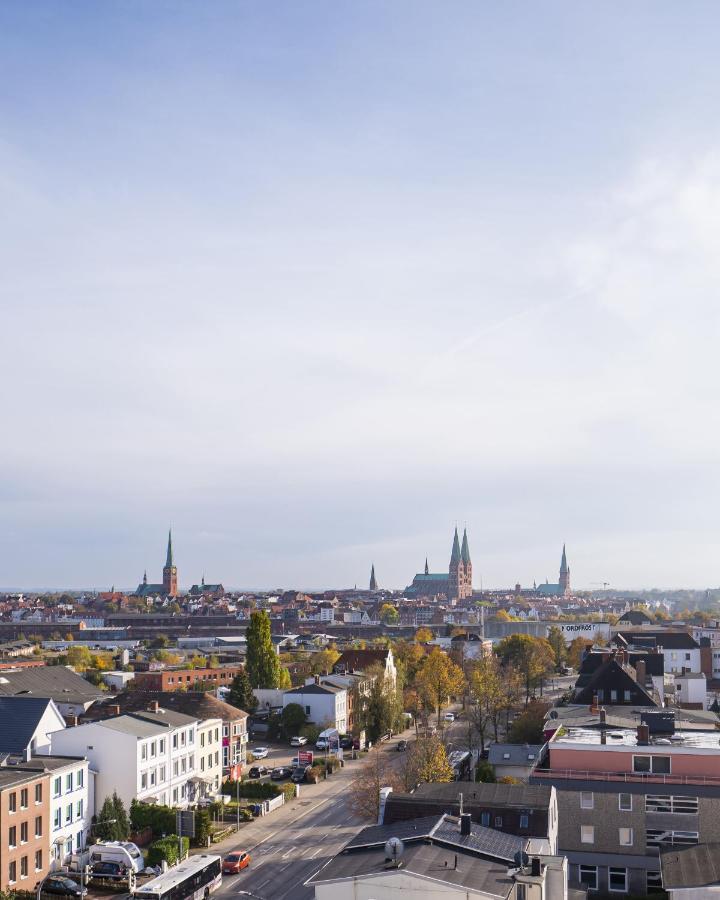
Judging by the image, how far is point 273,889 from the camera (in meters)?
43.2

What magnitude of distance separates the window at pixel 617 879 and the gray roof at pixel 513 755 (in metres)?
12.6

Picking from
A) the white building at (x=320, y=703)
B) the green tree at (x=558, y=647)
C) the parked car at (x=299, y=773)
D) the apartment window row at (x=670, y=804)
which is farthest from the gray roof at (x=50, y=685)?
the green tree at (x=558, y=647)

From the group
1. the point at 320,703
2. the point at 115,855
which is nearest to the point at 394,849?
the point at 115,855

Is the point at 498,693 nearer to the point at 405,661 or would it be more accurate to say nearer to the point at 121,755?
the point at 121,755

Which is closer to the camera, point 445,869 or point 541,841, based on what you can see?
point 445,869

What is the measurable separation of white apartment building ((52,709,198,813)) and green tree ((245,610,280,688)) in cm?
3611

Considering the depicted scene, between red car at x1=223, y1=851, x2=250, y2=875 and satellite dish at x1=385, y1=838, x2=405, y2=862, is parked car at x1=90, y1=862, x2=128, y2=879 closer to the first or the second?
red car at x1=223, y1=851, x2=250, y2=875

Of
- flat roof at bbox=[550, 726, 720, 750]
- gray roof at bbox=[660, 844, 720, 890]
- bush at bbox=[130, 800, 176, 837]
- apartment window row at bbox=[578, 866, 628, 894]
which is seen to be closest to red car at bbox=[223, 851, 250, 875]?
bush at bbox=[130, 800, 176, 837]

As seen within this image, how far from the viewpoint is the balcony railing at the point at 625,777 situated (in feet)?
150

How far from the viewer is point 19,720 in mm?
57719

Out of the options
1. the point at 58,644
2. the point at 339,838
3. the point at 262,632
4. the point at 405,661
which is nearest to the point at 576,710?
the point at 339,838

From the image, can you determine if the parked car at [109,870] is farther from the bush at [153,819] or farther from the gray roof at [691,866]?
the gray roof at [691,866]

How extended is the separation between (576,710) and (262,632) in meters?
38.6

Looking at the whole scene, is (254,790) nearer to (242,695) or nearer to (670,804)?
(242,695)
